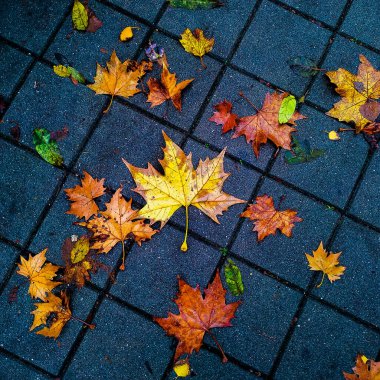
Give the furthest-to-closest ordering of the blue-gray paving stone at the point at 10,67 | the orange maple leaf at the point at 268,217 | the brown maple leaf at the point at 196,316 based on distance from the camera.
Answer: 1. the blue-gray paving stone at the point at 10,67
2. the orange maple leaf at the point at 268,217
3. the brown maple leaf at the point at 196,316

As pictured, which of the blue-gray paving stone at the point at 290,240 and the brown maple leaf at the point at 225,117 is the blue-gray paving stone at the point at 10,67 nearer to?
the brown maple leaf at the point at 225,117

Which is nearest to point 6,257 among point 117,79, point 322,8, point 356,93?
point 117,79

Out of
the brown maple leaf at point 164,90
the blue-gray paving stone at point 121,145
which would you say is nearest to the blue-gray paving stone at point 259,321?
the blue-gray paving stone at point 121,145

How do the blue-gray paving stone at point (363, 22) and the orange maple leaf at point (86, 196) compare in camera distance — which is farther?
the blue-gray paving stone at point (363, 22)

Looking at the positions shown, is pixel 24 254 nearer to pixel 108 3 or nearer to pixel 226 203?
pixel 226 203

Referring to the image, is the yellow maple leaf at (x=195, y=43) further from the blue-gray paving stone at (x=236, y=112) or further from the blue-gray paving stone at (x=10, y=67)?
the blue-gray paving stone at (x=10, y=67)

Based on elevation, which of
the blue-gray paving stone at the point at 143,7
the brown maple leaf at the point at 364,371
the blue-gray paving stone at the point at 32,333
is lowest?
the blue-gray paving stone at the point at 32,333

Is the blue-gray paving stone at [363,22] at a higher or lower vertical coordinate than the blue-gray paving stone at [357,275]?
higher

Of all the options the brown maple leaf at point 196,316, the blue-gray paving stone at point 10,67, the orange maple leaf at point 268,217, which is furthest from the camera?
the blue-gray paving stone at point 10,67
